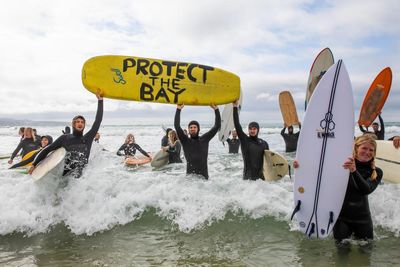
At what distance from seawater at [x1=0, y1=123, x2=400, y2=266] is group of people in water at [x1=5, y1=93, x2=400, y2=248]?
9.9 inches

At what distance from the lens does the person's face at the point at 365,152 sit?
3.27 meters

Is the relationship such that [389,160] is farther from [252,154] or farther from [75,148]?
[75,148]

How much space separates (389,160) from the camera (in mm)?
6758

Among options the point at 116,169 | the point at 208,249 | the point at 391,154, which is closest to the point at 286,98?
the point at 391,154

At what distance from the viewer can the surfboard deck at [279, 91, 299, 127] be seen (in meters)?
11.5

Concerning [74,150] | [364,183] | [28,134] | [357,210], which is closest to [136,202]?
[74,150]

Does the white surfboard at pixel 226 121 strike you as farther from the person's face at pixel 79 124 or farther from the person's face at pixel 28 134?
the person's face at pixel 79 124

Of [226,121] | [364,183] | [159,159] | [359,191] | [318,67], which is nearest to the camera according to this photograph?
[364,183]

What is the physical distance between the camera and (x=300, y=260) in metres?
3.60

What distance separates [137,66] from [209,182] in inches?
97.4

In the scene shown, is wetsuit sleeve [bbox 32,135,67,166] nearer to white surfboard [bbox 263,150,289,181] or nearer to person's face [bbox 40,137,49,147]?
white surfboard [bbox 263,150,289,181]

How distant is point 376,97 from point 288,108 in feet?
11.3

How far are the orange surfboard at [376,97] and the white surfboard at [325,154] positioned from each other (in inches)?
195

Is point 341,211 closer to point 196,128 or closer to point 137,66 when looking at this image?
point 196,128
